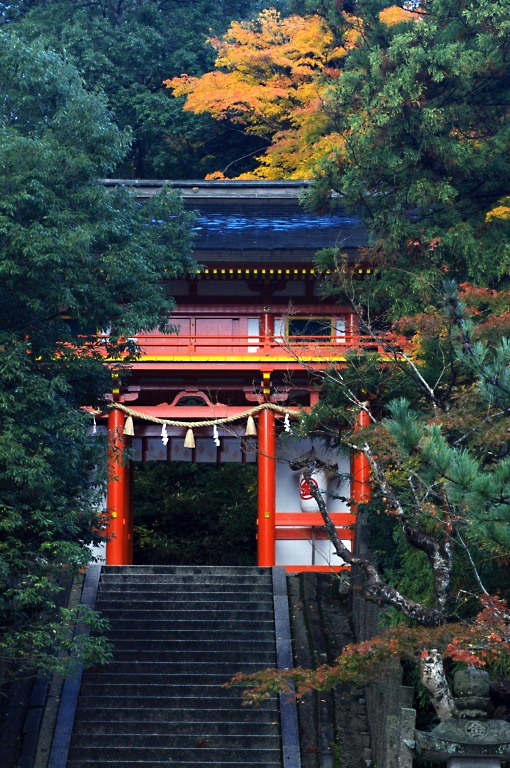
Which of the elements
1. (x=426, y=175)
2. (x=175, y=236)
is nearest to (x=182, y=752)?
(x=175, y=236)

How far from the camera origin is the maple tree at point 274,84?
94.8ft

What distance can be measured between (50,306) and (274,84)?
19016 mm

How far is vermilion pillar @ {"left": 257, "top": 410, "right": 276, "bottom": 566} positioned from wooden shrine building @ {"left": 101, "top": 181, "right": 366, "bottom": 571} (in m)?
0.02

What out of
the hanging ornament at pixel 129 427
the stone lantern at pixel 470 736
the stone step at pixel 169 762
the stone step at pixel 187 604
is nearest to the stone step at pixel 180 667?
the stone step at pixel 187 604

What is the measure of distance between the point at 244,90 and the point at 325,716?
67.8ft

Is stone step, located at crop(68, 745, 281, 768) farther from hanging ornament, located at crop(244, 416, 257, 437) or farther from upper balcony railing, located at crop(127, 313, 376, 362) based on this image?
upper balcony railing, located at crop(127, 313, 376, 362)

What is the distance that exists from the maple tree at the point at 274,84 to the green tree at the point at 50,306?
51.7ft

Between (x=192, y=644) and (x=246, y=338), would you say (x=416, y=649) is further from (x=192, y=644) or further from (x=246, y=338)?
(x=246, y=338)

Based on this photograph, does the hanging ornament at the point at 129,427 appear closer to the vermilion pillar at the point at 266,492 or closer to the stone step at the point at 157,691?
the vermilion pillar at the point at 266,492

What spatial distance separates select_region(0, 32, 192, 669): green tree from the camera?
11.9 metres

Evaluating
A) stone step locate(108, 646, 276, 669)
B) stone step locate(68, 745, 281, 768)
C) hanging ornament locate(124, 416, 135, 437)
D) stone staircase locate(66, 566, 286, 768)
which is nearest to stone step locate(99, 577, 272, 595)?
stone staircase locate(66, 566, 286, 768)

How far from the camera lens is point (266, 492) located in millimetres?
19906

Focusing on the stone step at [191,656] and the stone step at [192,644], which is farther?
the stone step at [192,644]

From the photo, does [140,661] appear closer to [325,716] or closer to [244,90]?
[325,716]
